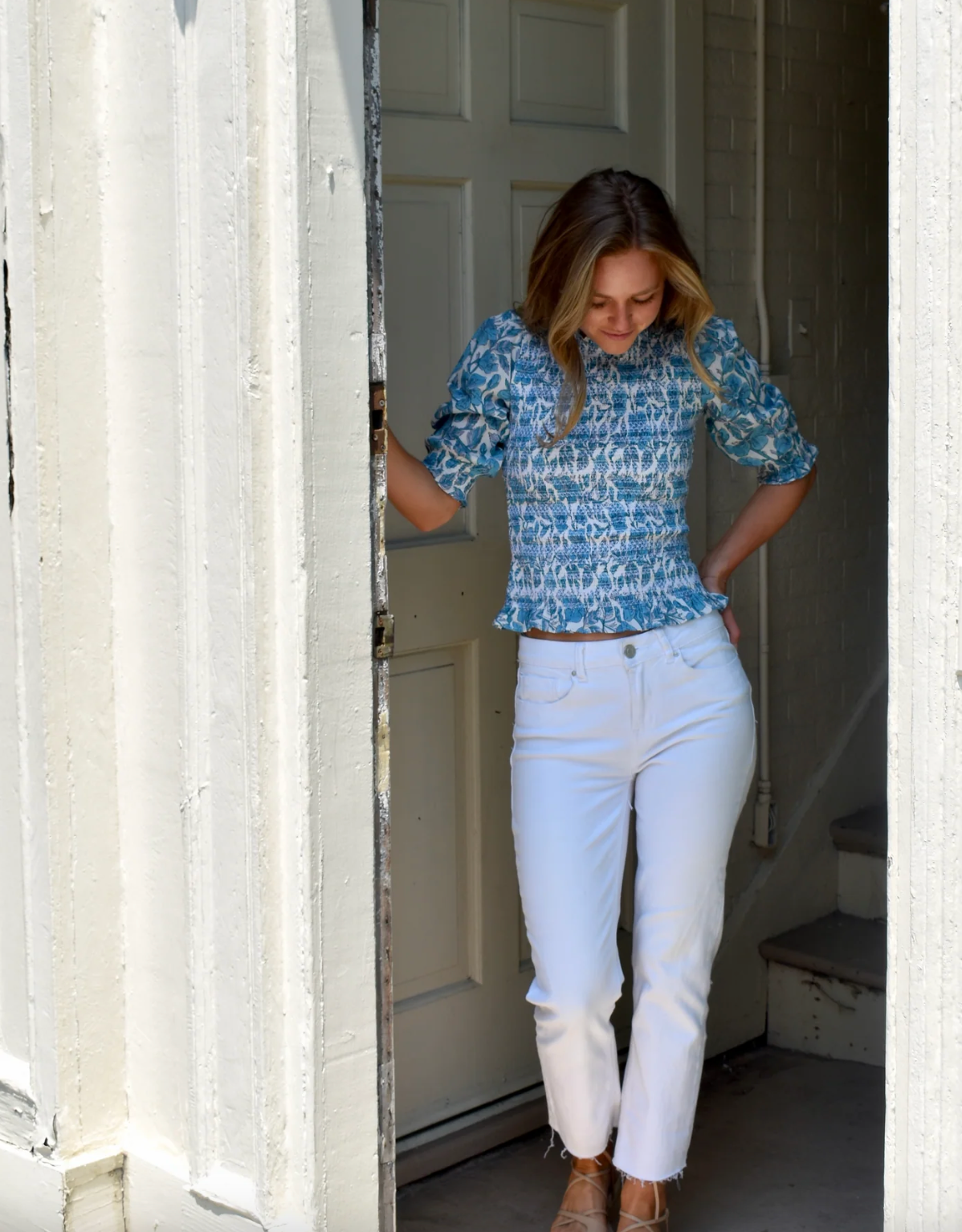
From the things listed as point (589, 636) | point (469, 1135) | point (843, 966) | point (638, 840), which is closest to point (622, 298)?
point (589, 636)

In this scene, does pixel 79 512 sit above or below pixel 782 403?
below

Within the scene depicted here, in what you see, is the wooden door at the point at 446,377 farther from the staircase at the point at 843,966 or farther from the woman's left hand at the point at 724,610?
the staircase at the point at 843,966

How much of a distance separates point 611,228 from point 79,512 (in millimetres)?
983

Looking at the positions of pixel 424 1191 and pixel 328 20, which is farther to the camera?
pixel 424 1191

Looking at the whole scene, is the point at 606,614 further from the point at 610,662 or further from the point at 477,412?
the point at 477,412

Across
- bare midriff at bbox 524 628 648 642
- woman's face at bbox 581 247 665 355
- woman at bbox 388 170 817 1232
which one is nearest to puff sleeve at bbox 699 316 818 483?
woman at bbox 388 170 817 1232

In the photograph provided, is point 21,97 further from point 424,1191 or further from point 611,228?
point 424,1191

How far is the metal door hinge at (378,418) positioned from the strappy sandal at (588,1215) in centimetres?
135

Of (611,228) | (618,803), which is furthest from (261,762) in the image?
(611,228)

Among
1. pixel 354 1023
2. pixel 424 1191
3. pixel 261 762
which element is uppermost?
pixel 261 762

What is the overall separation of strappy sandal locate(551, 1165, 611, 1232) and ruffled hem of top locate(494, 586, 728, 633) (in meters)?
0.99

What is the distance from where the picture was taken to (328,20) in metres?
2.38

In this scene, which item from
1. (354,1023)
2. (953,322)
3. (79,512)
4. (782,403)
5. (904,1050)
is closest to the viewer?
(953,322)

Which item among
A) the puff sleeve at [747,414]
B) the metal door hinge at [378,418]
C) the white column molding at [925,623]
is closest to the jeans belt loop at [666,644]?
the puff sleeve at [747,414]
